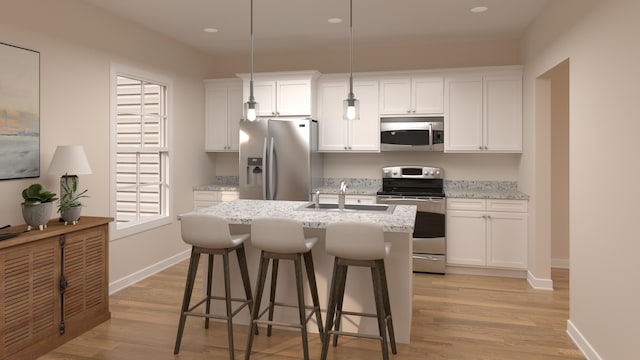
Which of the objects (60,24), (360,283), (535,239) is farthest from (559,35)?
Answer: (60,24)

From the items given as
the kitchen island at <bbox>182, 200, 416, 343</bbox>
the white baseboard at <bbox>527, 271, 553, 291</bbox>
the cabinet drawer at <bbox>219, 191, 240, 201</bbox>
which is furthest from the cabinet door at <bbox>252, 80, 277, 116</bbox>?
the white baseboard at <bbox>527, 271, 553, 291</bbox>

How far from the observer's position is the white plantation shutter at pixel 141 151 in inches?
189

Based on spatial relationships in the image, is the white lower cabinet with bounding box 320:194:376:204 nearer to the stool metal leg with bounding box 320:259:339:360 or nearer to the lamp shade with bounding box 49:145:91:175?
the stool metal leg with bounding box 320:259:339:360

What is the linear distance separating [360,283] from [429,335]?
0.67m

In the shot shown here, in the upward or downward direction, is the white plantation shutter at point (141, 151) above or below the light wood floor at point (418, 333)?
above

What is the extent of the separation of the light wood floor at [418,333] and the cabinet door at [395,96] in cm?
214

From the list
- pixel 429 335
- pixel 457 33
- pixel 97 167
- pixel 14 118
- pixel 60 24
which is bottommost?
pixel 429 335

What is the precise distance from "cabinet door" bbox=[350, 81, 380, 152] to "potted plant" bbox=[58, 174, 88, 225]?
123 inches

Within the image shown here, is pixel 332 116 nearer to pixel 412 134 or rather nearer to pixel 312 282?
pixel 412 134

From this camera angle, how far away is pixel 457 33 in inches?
199

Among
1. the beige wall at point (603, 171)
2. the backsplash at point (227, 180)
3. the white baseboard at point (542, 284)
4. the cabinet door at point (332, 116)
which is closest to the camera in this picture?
the beige wall at point (603, 171)

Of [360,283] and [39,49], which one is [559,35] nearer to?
[360,283]

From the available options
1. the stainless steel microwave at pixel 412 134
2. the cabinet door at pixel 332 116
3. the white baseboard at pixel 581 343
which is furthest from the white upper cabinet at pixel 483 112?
the white baseboard at pixel 581 343

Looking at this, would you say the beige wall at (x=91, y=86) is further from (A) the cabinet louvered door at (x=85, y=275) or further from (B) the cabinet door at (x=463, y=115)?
(B) the cabinet door at (x=463, y=115)
